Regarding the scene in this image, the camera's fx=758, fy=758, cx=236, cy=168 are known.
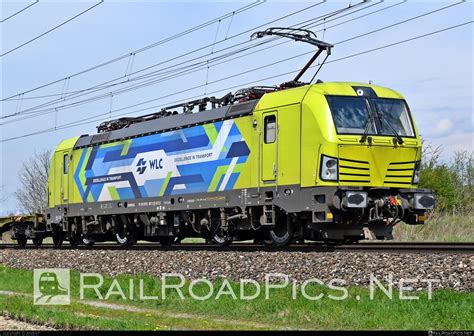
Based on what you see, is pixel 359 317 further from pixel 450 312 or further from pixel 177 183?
pixel 177 183

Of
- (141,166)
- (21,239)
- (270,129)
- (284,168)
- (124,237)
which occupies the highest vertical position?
(270,129)

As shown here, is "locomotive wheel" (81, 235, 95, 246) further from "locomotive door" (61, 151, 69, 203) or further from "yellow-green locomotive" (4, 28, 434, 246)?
"yellow-green locomotive" (4, 28, 434, 246)

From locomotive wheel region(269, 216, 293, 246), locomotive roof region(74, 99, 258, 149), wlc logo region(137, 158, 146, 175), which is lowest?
locomotive wheel region(269, 216, 293, 246)

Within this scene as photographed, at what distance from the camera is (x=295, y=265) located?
45.1 ft

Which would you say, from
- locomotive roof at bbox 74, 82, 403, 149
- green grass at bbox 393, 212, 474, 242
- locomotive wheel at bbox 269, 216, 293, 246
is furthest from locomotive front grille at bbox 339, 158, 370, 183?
green grass at bbox 393, 212, 474, 242

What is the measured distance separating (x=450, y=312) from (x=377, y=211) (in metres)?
7.33

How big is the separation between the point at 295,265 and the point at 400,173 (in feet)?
16.5

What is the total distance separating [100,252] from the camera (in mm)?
20016

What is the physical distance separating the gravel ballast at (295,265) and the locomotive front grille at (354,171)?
235 cm

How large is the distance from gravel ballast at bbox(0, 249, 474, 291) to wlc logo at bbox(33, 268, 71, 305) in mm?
735

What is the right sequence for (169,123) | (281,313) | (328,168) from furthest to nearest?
(169,123)
(328,168)
(281,313)

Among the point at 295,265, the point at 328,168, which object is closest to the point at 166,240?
the point at 328,168

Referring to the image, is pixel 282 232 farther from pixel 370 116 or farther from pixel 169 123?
pixel 169 123

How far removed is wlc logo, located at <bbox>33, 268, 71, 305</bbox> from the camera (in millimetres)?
13142
